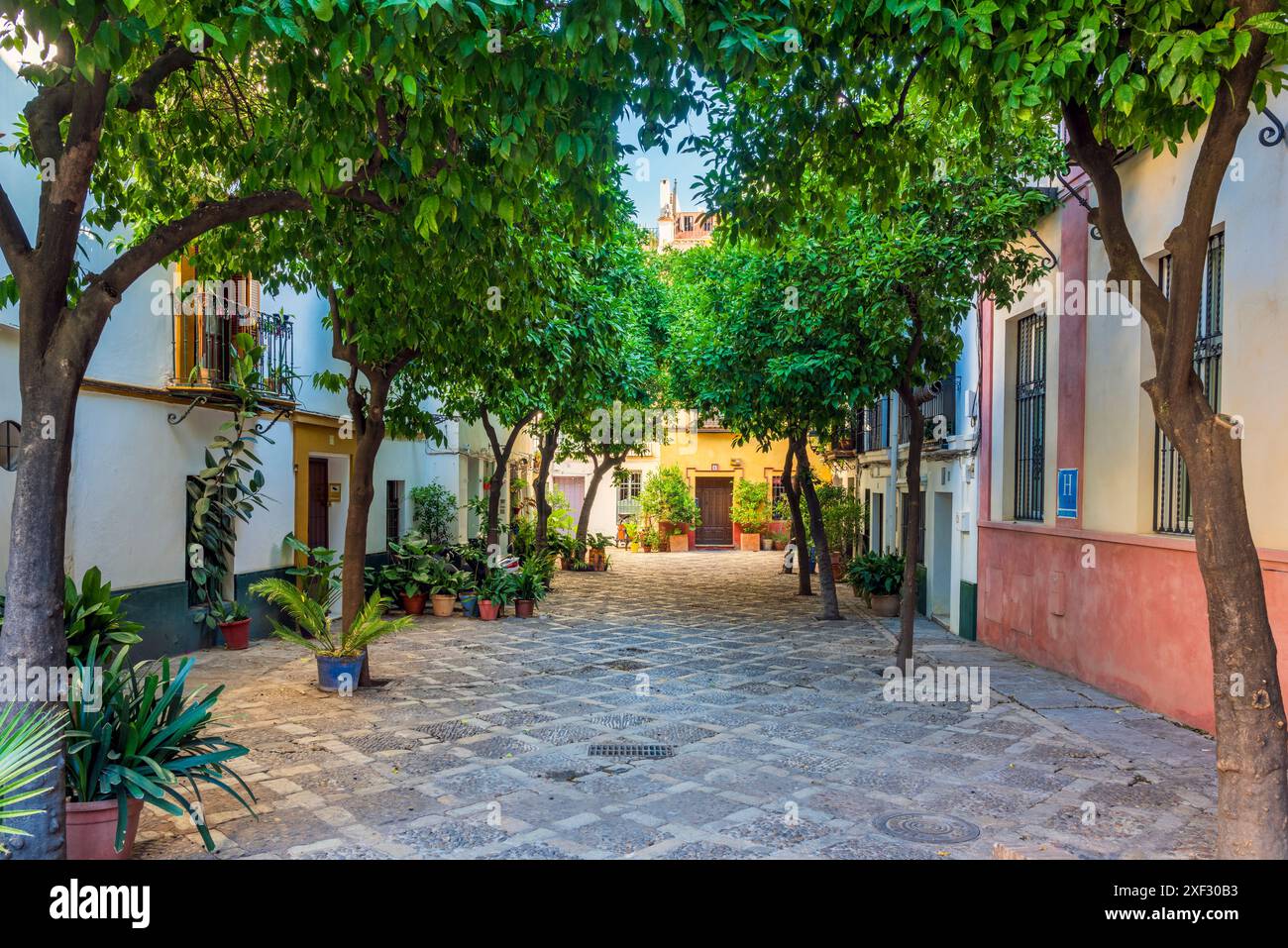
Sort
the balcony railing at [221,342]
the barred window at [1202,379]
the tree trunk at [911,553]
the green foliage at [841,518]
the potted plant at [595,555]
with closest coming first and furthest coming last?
1. the barred window at [1202,379]
2. the tree trunk at [911,553]
3. the balcony railing at [221,342]
4. the green foliage at [841,518]
5. the potted plant at [595,555]

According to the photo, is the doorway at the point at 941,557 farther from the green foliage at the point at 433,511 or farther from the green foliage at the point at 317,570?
the green foliage at the point at 317,570

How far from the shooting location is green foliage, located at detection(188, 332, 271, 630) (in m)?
10.5

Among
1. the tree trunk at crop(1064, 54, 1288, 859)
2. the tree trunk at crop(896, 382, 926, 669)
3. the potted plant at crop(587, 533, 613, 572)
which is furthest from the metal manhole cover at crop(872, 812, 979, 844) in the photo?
the potted plant at crop(587, 533, 613, 572)

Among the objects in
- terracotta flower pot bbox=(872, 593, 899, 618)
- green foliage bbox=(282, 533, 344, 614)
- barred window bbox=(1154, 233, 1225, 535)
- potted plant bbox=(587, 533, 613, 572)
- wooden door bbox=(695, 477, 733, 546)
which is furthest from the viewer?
wooden door bbox=(695, 477, 733, 546)

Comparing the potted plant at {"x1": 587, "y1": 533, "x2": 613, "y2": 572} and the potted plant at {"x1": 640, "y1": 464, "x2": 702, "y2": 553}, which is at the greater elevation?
the potted plant at {"x1": 640, "y1": 464, "x2": 702, "y2": 553}

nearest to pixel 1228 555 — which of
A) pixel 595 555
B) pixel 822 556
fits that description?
pixel 822 556

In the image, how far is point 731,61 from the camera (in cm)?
420

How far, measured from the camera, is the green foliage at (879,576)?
587 inches

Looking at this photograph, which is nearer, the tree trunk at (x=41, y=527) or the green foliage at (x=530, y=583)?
the tree trunk at (x=41, y=527)

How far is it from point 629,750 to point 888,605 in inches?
365

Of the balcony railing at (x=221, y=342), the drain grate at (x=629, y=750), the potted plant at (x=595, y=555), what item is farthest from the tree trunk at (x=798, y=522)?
the drain grate at (x=629, y=750)

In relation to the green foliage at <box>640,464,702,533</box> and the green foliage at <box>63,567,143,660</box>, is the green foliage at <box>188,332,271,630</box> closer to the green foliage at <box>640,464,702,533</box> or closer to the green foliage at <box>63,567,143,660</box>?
the green foliage at <box>63,567,143,660</box>

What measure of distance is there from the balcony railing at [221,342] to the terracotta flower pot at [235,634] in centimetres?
292

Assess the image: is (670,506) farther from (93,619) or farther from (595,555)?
(93,619)
